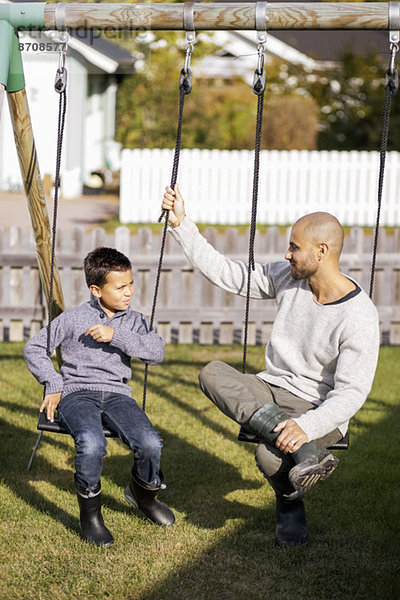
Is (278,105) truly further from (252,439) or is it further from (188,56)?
(252,439)

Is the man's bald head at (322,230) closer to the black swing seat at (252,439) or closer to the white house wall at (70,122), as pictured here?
the black swing seat at (252,439)

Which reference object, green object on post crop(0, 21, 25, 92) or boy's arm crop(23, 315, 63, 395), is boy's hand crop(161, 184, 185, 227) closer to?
boy's arm crop(23, 315, 63, 395)

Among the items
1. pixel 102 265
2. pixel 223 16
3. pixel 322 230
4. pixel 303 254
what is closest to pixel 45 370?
pixel 102 265

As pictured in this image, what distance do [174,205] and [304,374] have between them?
1058 mm

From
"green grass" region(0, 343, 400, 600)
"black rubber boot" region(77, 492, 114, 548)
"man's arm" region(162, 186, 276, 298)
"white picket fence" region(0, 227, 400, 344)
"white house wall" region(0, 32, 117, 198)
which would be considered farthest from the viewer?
"white house wall" region(0, 32, 117, 198)

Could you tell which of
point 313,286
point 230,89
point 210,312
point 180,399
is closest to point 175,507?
point 313,286

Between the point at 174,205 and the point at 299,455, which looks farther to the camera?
the point at 174,205

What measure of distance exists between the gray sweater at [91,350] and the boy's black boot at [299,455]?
68cm

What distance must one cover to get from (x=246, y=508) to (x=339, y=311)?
4.27 ft

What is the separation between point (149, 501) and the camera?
13.2 feet

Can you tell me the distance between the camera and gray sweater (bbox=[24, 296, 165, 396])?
3.98 meters

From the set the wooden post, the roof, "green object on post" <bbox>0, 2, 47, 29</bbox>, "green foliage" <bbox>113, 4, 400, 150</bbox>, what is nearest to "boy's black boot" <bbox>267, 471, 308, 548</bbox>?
the wooden post

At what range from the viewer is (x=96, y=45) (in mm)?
22000

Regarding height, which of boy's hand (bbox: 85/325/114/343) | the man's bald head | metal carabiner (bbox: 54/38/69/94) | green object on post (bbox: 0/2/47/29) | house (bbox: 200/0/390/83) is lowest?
boy's hand (bbox: 85/325/114/343)
